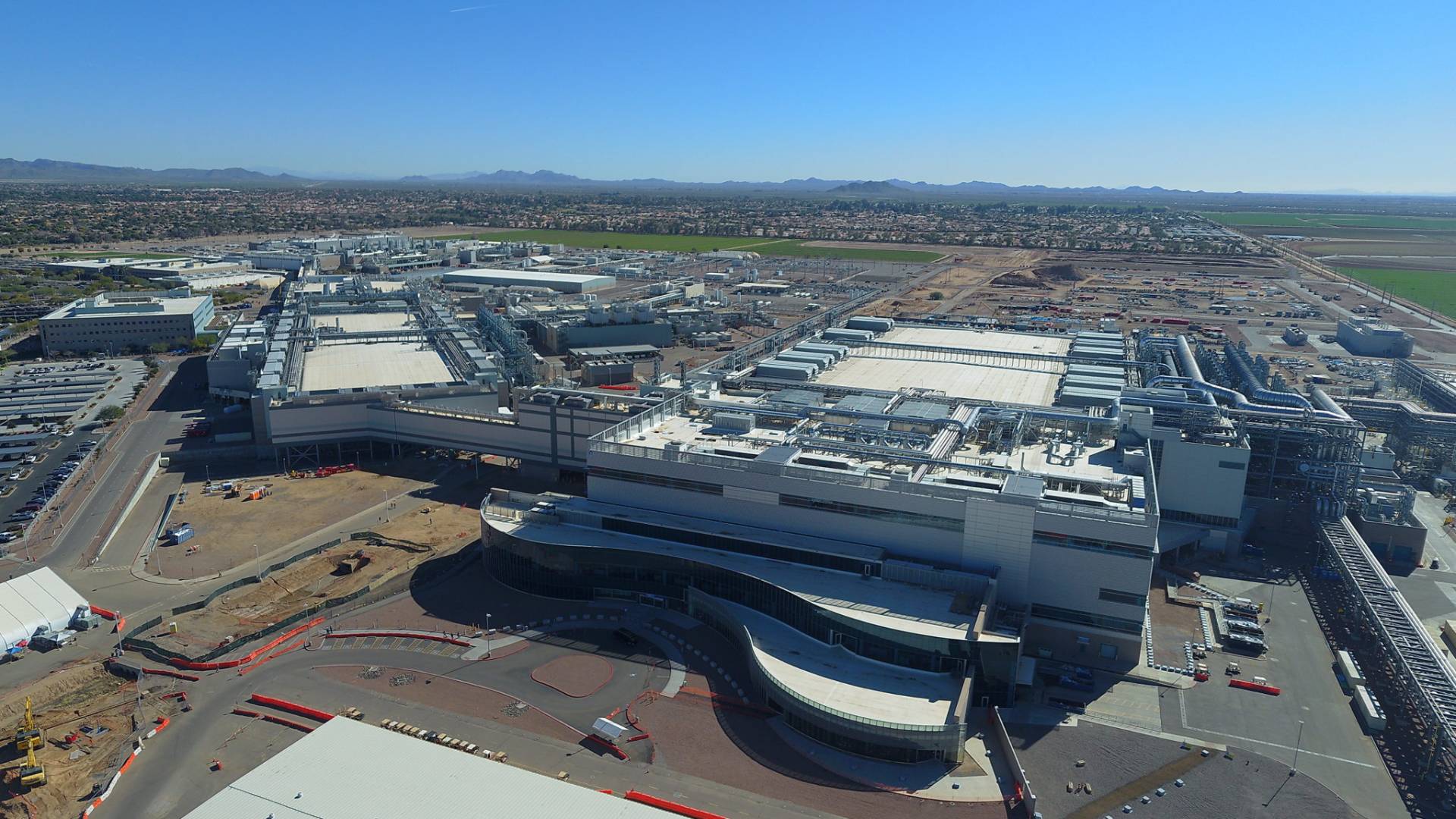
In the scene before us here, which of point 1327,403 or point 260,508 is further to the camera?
point 1327,403

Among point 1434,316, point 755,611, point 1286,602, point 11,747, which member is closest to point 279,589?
point 11,747

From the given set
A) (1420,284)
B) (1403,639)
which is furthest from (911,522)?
(1420,284)

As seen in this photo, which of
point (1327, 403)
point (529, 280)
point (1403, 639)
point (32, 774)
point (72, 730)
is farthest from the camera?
point (529, 280)

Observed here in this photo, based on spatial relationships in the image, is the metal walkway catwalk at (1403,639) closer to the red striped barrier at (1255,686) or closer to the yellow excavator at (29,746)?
the red striped barrier at (1255,686)

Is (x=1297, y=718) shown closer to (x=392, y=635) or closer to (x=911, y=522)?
(x=911, y=522)

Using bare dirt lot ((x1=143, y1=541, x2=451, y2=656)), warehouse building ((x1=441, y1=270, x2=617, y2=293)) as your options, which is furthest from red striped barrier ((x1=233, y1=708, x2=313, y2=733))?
warehouse building ((x1=441, y1=270, x2=617, y2=293))

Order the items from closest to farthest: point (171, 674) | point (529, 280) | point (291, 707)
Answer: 1. point (291, 707)
2. point (171, 674)
3. point (529, 280)

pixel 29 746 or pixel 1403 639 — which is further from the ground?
pixel 1403 639

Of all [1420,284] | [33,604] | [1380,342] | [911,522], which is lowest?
[33,604]

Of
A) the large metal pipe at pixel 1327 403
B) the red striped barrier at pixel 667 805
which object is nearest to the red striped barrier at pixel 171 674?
the red striped barrier at pixel 667 805
